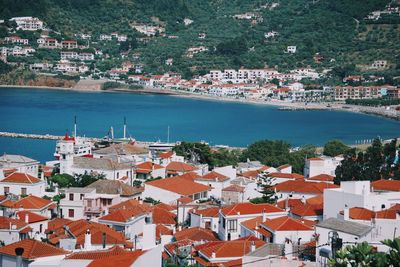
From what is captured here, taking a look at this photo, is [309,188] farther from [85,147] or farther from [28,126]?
[28,126]

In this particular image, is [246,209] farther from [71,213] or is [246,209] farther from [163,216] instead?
[71,213]

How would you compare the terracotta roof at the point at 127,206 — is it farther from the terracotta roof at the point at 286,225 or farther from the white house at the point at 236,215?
the terracotta roof at the point at 286,225

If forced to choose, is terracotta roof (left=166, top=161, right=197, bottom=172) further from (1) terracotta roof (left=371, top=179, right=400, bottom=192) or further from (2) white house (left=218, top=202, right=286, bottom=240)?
(2) white house (left=218, top=202, right=286, bottom=240)

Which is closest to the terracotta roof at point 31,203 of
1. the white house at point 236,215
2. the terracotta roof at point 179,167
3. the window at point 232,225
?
the white house at point 236,215

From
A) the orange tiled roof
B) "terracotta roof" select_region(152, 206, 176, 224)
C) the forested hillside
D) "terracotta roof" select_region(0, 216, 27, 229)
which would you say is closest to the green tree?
the orange tiled roof

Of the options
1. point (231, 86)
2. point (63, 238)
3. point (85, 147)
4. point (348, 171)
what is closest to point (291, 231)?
point (63, 238)

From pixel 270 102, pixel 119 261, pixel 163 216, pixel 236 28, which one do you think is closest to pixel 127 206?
pixel 163 216

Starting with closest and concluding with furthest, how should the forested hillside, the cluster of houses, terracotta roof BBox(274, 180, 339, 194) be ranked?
the cluster of houses, terracotta roof BBox(274, 180, 339, 194), the forested hillside

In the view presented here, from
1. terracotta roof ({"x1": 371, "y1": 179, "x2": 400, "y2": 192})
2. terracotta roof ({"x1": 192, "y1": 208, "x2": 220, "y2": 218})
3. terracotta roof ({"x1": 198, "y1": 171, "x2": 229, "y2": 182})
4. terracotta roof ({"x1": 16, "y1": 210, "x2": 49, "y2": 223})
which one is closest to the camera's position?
terracotta roof ({"x1": 16, "y1": 210, "x2": 49, "y2": 223})
